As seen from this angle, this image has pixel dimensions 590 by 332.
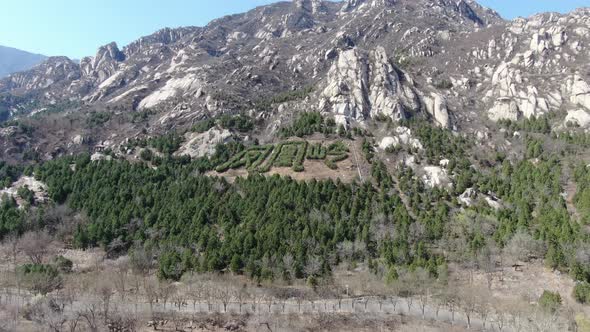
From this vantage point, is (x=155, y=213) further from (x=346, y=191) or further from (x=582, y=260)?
(x=582, y=260)

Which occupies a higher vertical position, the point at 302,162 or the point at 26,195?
the point at 302,162

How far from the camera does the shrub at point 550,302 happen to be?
5078cm

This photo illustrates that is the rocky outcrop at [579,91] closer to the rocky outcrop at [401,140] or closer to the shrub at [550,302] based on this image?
the rocky outcrop at [401,140]

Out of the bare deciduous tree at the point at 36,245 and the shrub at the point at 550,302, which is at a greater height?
the shrub at the point at 550,302

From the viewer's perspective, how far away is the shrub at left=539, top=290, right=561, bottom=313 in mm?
50781

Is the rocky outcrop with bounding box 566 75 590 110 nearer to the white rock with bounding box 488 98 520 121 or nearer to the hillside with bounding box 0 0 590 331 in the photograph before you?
the hillside with bounding box 0 0 590 331

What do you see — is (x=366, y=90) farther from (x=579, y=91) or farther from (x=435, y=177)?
(x=579, y=91)

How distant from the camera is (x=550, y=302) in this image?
2012 inches

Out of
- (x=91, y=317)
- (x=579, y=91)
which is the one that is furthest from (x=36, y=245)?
(x=579, y=91)

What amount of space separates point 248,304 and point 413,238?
116ft

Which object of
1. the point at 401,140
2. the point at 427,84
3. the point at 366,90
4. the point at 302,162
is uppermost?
the point at 427,84

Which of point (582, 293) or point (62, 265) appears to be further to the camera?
point (62, 265)

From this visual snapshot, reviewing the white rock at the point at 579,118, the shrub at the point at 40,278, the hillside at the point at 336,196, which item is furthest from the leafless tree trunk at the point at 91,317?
the white rock at the point at 579,118

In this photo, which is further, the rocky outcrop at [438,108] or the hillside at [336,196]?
the rocky outcrop at [438,108]
